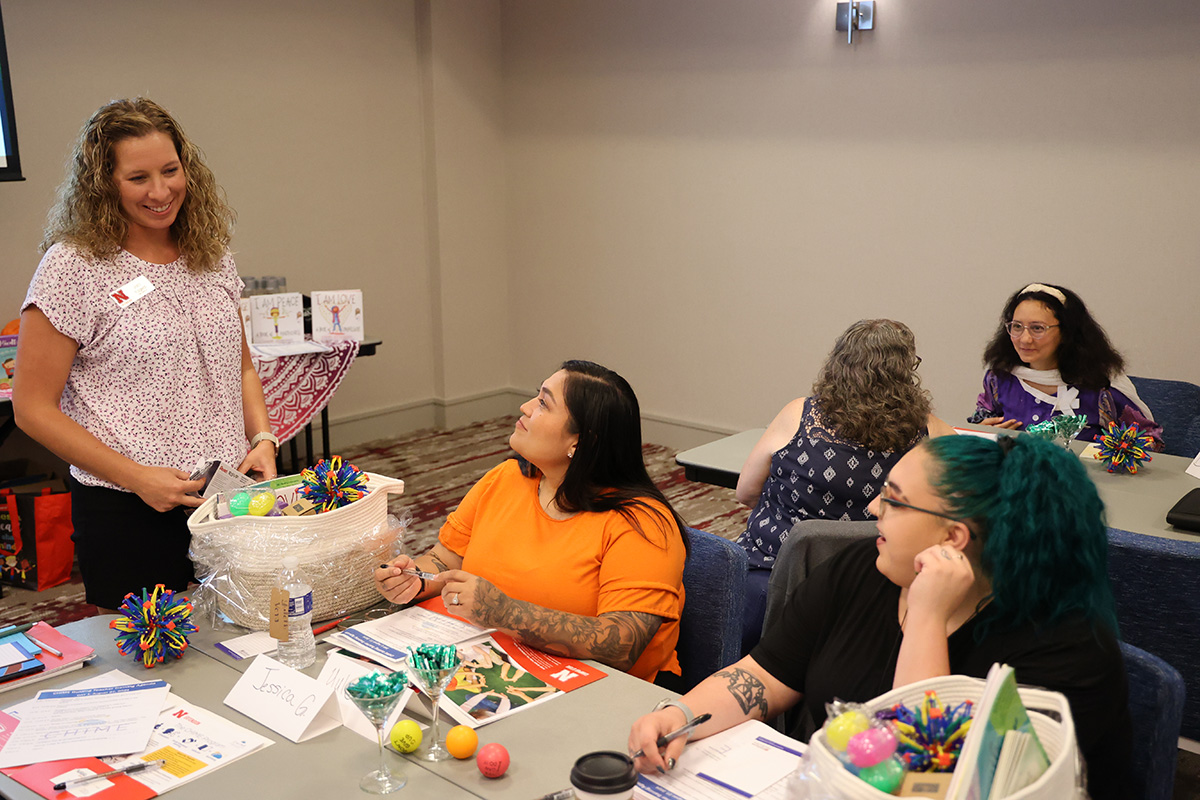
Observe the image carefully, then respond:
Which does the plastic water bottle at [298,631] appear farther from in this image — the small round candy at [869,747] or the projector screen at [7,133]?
the projector screen at [7,133]

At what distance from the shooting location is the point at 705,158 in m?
5.63

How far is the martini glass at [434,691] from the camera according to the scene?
1445 mm

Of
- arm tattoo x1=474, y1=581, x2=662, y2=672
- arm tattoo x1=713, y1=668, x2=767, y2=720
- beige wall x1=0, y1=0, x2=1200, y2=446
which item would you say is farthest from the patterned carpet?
arm tattoo x1=713, y1=668, x2=767, y2=720

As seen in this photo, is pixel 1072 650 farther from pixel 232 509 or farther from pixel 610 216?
pixel 610 216

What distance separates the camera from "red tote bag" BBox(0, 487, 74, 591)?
395 cm

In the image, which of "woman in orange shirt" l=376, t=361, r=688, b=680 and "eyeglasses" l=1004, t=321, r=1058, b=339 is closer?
"woman in orange shirt" l=376, t=361, r=688, b=680

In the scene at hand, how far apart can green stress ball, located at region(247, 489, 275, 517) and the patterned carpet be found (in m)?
1.88

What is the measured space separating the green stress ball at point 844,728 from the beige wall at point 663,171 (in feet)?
12.9

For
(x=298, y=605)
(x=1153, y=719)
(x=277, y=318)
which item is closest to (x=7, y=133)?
(x=277, y=318)

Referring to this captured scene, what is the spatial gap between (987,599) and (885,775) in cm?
54

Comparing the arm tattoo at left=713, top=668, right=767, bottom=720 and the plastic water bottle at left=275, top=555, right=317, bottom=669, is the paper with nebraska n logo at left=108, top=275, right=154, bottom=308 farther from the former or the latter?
the arm tattoo at left=713, top=668, right=767, bottom=720

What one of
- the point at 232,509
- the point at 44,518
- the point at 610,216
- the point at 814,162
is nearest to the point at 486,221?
the point at 610,216

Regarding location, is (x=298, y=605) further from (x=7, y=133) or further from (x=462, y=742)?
(x=7, y=133)

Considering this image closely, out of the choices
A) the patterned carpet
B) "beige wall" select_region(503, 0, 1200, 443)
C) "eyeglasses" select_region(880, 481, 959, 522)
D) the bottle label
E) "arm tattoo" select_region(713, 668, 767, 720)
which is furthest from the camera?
"beige wall" select_region(503, 0, 1200, 443)
